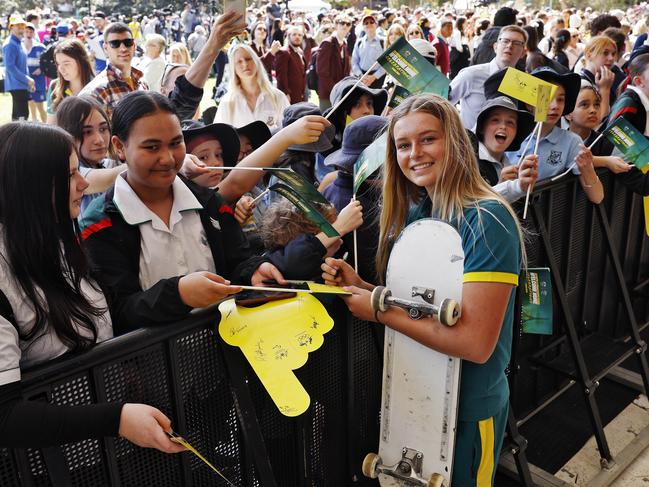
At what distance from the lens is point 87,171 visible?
3309 mm

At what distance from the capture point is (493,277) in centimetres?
199

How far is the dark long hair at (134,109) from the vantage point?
230 centimetres

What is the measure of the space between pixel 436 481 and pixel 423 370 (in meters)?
0.37

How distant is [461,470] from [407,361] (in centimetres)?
43

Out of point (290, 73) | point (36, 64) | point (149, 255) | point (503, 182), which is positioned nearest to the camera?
point (149, 255)

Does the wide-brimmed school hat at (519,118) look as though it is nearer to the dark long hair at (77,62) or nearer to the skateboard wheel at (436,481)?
the skateboard wheel at (436,481)

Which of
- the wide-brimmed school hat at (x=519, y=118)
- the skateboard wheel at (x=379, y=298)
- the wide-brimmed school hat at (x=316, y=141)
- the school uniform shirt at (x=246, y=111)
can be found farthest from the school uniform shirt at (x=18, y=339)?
the school uniform shirt at (x=246, y=111)

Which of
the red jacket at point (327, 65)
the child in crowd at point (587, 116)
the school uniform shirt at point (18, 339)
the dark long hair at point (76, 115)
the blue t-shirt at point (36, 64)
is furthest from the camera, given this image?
the blue t-shirt at point (36, 64)

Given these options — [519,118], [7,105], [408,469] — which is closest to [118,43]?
[519,118]

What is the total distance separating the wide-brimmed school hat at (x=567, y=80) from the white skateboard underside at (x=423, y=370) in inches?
85.8

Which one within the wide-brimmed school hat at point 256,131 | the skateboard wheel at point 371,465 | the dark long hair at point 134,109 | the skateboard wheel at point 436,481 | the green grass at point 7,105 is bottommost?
the green grass at point 7,105

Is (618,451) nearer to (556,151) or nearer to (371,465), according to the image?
(556,151)

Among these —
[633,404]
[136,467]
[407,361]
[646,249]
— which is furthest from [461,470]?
[646,249]

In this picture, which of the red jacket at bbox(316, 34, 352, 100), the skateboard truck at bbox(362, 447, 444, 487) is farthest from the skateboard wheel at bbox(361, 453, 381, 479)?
the red jacket at bbox(316, 34, 352, 100)
